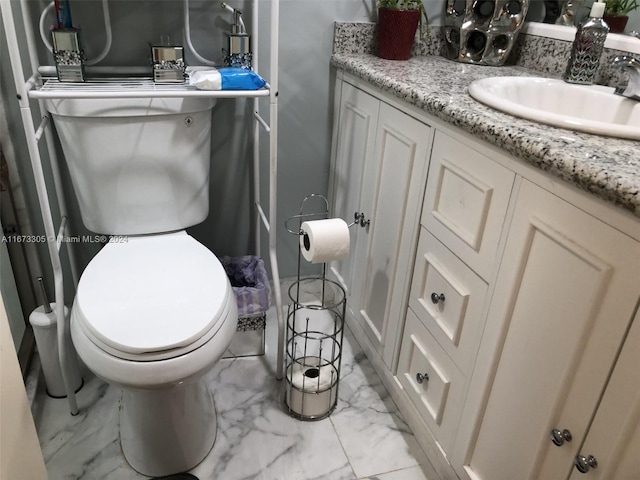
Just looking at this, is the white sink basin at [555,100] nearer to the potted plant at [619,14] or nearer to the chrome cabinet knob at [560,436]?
the potted plant at [619,14]

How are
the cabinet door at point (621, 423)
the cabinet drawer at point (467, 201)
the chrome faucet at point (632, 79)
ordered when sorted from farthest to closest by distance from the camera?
the chrome faucet at point (632, 79), the cabinet drawer at point (467, 201), the cabinet door at point (621, 423)

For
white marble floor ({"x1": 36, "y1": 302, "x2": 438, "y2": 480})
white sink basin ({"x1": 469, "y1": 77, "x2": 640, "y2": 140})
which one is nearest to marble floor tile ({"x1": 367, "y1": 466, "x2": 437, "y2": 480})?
white marble floor ({"x1": 36, "y1": 302, "x2": 438, "y2": 480})

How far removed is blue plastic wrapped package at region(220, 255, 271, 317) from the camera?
1570 mm

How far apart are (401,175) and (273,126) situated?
13.8 inches

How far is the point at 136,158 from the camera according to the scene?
1347mm

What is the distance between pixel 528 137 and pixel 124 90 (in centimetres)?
90

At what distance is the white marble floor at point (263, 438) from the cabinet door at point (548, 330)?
35cm

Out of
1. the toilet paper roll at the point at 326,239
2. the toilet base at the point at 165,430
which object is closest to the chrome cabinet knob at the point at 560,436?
the toilet paper roll at the point at 326,239

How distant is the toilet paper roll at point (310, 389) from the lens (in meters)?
1.42

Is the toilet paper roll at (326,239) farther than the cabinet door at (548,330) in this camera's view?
Yes

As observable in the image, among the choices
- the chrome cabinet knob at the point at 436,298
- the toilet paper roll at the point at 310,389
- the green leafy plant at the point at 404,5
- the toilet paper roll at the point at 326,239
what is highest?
the green leafy plant at the point at 404,5

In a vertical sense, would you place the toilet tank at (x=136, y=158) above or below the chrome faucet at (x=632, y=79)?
below

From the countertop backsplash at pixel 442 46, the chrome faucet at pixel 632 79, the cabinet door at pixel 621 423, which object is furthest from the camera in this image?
the countertop backsplash at pixel 442 46

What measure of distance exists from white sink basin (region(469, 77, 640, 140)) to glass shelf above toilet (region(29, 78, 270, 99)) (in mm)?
544
